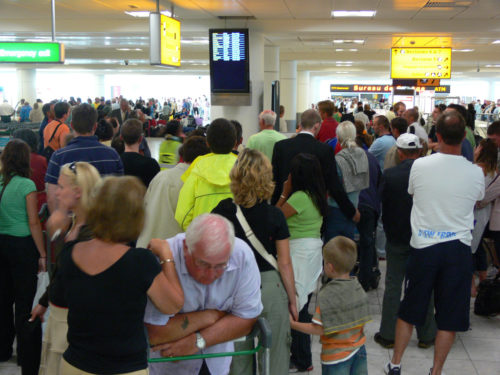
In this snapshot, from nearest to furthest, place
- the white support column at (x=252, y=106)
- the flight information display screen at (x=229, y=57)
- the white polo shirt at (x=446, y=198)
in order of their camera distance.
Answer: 1. the white polo shirt at (x=446, y=198)
2. the flight information display screen at (x=229, y=57)
3. the white support column at (x=252, y=106)

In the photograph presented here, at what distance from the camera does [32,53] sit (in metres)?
8.55

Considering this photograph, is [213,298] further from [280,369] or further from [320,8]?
[320,8]

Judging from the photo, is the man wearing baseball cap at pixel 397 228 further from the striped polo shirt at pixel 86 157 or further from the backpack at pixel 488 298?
the striped polo shirt at pixel 86 157

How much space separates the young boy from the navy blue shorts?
686 mm

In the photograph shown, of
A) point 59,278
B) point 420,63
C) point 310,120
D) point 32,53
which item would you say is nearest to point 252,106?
point 32,53

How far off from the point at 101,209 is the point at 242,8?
8225mm

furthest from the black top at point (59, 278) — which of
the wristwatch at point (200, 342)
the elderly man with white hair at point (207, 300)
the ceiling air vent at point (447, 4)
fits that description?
the ceiling air vent at point (447, 4)

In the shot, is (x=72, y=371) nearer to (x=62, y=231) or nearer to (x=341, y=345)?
(x=62, y=231)

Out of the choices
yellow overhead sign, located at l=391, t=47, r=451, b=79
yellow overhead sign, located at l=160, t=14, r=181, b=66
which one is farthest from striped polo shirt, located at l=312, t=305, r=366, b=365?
yellow overhead sign, located at l=391, t=47, r=451, b=79

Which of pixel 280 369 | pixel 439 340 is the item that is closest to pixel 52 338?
pixel 280 369

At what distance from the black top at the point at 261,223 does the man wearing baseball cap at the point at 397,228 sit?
1.66 meters

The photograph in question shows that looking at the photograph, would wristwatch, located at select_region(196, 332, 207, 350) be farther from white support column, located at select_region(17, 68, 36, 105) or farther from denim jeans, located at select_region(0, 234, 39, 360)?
white support column, located at select_region(17, 68, 36, 105)

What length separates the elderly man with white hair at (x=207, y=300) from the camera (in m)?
2.26

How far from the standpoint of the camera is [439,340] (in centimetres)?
381
